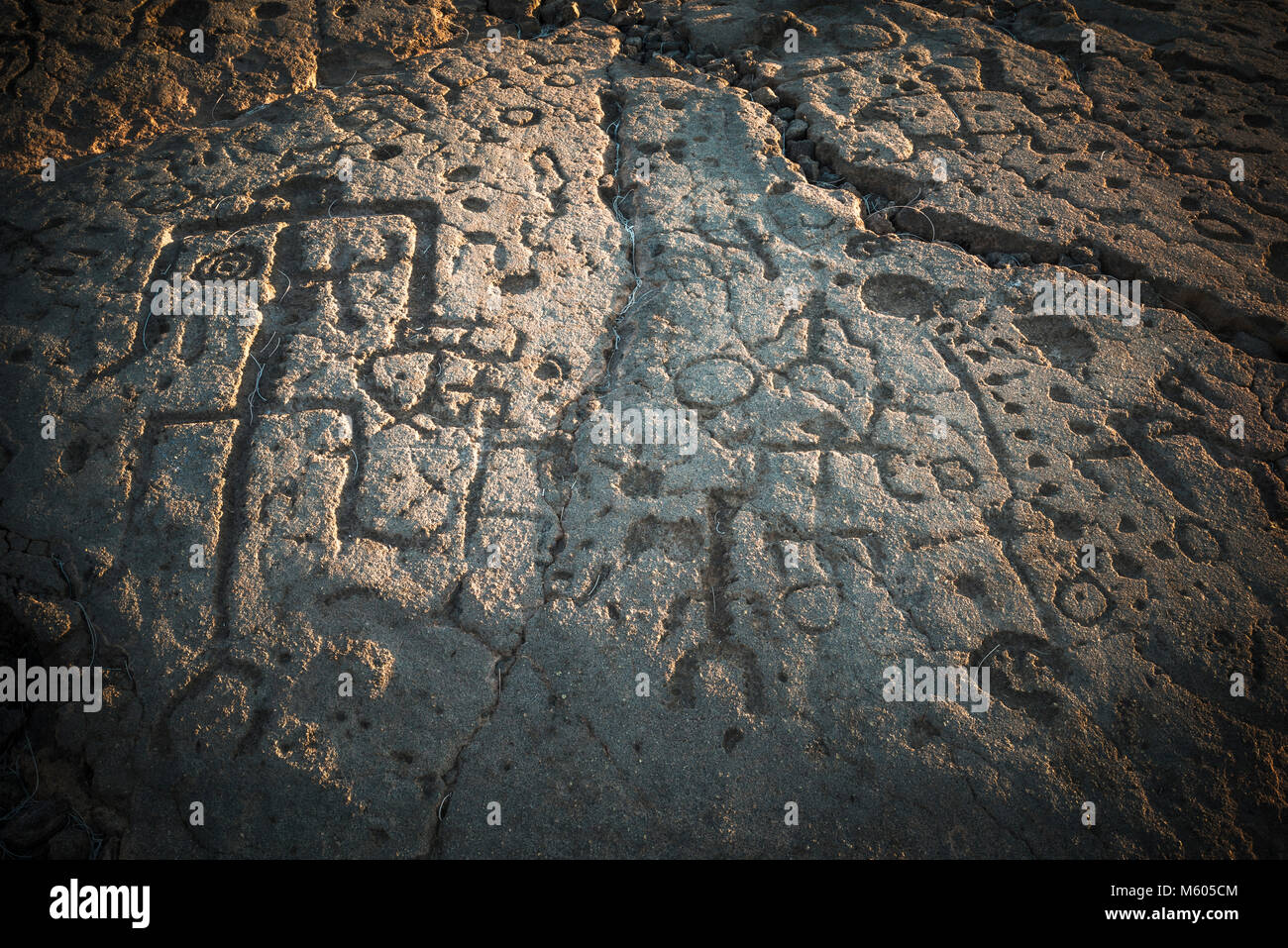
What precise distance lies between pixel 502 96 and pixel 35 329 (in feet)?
6.84

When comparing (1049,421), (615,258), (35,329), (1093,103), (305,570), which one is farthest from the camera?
(1093,103)

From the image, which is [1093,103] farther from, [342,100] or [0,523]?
[0,523]

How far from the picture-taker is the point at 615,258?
9.10 feet

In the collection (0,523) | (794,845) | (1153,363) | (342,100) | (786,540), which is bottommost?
(794,845)

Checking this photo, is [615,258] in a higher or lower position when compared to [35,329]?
higher

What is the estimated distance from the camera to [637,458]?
227 cm

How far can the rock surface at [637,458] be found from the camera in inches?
71.9

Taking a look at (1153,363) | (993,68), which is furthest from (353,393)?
(993,68)

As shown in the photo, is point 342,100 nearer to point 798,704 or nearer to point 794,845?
point 798,704

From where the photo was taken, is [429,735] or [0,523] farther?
[0,523]

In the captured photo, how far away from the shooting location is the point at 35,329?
250cm

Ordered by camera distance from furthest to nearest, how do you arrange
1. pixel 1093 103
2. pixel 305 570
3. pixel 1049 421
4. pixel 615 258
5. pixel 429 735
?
pixel 1093 103 → pixel 615 258 → pixel 1049 421 → pixel 305 570 → pixel 429 735

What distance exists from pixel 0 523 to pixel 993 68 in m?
4.38

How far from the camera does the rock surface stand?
5.99 feet
